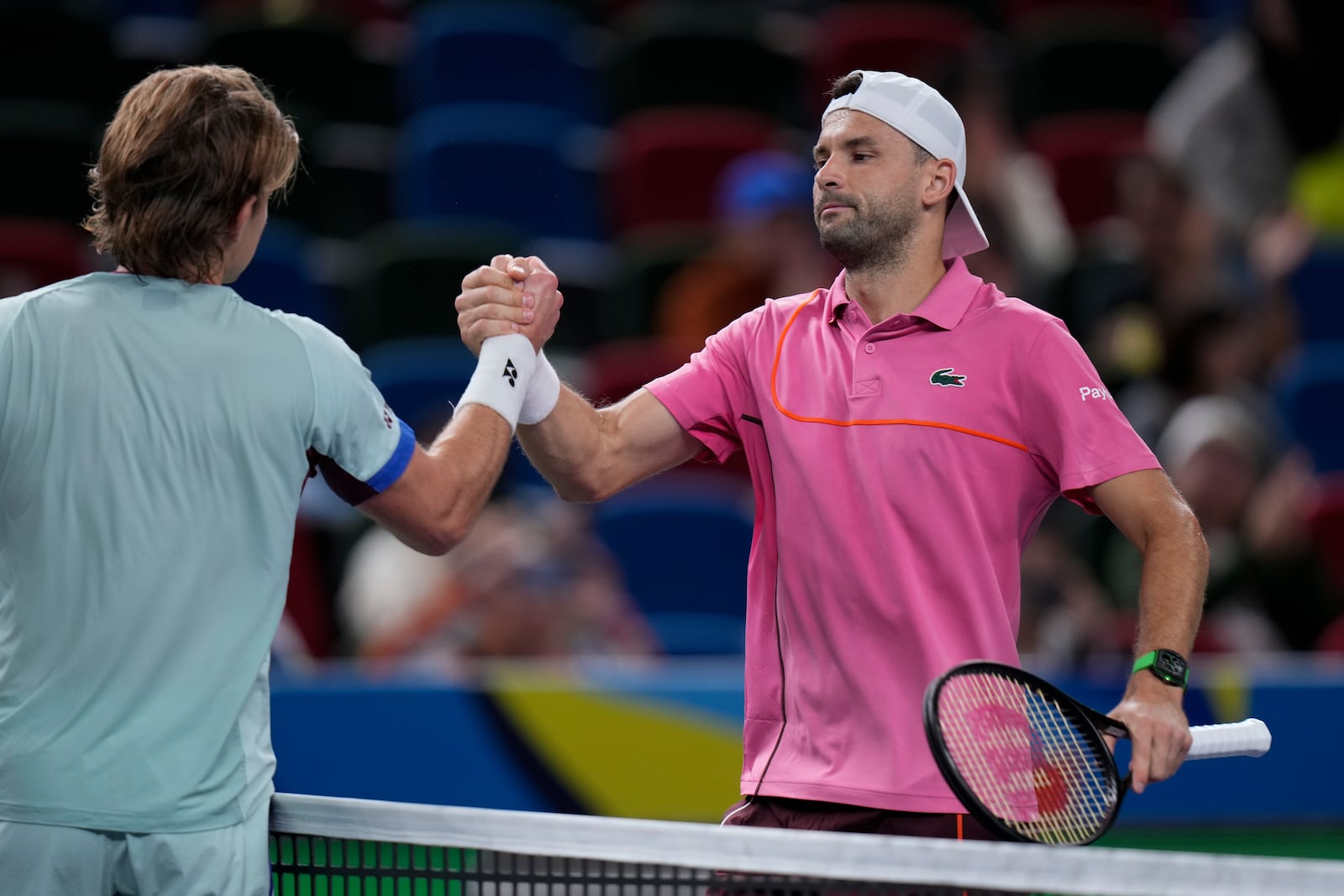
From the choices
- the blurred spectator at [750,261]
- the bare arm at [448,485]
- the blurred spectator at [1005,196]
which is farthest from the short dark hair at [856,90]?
the blurred spectator at [1005,196]

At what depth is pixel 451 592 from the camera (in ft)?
16.8

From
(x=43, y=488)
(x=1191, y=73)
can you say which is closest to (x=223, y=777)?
(x=43, y=488)

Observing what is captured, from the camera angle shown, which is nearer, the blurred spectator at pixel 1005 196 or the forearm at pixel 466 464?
the forearm at pixel 466 464

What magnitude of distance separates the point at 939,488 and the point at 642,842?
0.80 meters

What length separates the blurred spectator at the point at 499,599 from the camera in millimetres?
5098

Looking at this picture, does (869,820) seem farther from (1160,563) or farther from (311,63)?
(311,63)

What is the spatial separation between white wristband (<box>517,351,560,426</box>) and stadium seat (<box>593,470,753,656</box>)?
2878mm

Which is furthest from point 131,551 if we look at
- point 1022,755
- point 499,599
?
point 499,599

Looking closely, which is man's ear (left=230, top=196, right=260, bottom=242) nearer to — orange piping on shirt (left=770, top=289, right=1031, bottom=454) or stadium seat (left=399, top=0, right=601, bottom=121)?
orange piping on shirt (left=770, top=289, right=1031, bottom=454)

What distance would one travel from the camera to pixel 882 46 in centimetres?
868

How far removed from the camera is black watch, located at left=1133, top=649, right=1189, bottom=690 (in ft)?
8.65

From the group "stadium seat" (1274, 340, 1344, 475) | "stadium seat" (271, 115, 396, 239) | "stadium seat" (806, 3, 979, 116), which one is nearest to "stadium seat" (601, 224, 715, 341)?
"stadium seat" (271, 115, 396, 239)

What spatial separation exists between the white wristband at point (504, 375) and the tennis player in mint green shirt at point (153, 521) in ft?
1.20

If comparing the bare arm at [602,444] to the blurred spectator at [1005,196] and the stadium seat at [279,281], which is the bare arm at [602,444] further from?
the stadium seat at [279,281]
